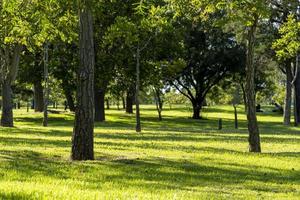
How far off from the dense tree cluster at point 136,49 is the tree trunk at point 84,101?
3 cm

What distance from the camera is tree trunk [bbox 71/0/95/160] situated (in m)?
15.6

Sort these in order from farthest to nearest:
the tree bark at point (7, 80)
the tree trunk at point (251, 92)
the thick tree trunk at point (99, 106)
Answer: the thick tree trunk at point (99, 106), the tree bark at point (7, 80), the tree trunk at point (251, 92)

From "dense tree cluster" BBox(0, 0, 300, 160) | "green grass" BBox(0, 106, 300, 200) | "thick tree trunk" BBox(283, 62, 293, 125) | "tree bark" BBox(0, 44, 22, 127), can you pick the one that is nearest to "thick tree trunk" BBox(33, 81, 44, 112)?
"dense tree cluster" BBox(0, 0, 300, 160)

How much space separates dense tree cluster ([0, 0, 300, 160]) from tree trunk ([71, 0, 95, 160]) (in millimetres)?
30

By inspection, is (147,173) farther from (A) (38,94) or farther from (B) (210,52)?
(B) (210,52)

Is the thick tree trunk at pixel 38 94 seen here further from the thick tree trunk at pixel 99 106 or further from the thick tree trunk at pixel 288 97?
Answer: the thick tree trunk at pixel 288 97

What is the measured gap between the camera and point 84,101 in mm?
15672

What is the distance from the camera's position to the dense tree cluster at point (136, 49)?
15750mm

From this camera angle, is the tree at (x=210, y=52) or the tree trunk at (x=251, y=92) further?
the tree at (x=210, y=52)

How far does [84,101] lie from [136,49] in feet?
59.0

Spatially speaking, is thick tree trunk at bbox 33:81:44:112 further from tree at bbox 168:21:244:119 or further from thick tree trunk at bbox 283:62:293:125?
thick tree trunk at bbox 283:62:293:125

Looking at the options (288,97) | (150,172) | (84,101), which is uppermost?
(288,97)

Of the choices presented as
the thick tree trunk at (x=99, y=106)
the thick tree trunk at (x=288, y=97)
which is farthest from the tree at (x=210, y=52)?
the thick tree trunk at (x=99, y=106)

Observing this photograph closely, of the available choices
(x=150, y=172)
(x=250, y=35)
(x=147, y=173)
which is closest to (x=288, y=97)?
(x=250, y=35)
